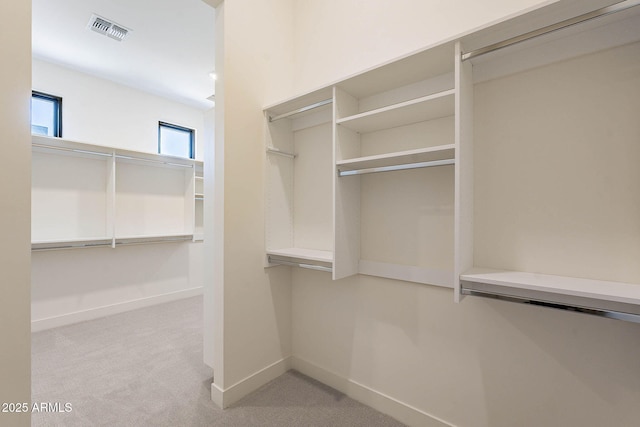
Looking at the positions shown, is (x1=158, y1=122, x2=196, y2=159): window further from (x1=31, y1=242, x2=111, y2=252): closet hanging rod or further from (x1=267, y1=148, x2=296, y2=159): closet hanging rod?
(x1=267, y1=148, x2=296, y2=159): closet hanging rod

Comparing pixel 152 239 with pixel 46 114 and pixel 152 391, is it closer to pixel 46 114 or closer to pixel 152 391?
pixel 46 114

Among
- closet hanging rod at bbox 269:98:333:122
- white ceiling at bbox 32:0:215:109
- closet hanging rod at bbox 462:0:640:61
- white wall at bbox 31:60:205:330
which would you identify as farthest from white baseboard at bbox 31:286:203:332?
closet hanging rod at bbox 462:0:640:61

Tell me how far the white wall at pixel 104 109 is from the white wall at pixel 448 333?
3.00 metres

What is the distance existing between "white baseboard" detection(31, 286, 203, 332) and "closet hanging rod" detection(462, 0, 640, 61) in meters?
4.53

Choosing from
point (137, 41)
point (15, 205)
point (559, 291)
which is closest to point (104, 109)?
point (137, 41)

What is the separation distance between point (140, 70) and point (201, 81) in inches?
28.4

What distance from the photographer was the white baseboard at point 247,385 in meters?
1.88

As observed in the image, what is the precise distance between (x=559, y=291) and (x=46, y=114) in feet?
16.4

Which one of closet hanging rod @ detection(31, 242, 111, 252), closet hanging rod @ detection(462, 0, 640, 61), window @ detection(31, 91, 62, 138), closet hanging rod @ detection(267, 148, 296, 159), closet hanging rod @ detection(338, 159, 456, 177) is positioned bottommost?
closet hanging rod @ detection(31, 242, 111, 252)

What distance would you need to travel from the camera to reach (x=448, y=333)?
1.58 meters

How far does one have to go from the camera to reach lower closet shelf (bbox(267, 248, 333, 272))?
185 cm

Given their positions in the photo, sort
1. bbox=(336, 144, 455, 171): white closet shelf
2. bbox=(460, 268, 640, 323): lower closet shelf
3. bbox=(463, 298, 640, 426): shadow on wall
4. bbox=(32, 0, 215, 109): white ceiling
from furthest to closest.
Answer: bbox=(32, 0, 215, 109): white ceiling, bbox=(336, 144, 455, 171): white closet shelf, bbox=(463, 298, 640, 426): shadow on wall, bbox=(460, 268, 640, 323): lower closet shelf

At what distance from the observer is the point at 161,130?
4492 millimetres

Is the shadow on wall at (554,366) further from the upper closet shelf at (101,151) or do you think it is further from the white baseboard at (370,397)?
the upper closet shelf at (101,151)
